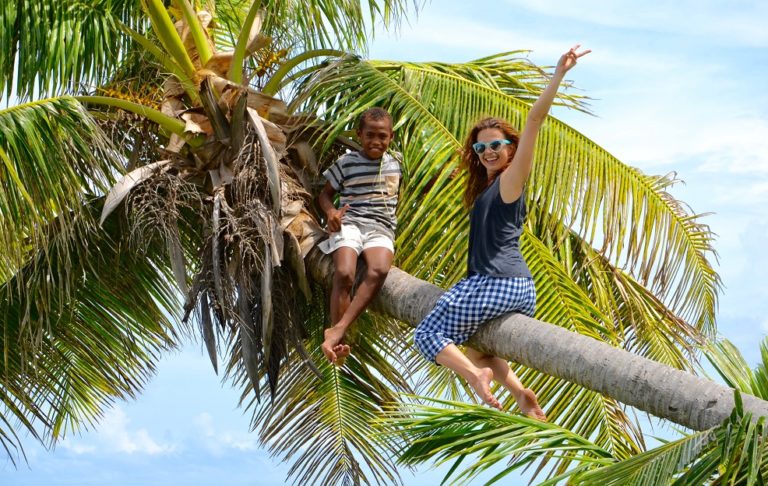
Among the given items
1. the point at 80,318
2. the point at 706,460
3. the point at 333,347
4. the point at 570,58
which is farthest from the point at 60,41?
the point at 706,460

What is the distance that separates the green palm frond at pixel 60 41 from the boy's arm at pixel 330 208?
9.20 feet

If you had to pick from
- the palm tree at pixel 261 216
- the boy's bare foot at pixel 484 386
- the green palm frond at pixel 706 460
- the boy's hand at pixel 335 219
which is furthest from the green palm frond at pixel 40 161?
the green palm frond at pixel 706 460

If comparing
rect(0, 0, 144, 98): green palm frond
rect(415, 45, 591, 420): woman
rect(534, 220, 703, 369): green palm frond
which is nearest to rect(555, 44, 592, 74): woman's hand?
rect(415, 45, 591, 420): woman

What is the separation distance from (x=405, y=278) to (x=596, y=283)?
7.83 ft

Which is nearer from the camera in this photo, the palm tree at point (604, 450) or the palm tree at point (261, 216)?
the palm tree at point (604, 450)

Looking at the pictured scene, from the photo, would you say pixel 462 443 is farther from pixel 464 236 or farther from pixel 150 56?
pixel 150 56

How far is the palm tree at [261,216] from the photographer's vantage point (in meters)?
7.55

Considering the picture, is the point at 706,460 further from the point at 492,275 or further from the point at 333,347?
the point at 333,347

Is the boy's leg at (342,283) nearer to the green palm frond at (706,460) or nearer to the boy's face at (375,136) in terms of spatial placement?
the boy's face at (375,136)

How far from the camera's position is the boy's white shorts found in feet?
23.7

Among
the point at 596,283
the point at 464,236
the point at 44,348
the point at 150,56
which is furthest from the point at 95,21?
the point at 596,283

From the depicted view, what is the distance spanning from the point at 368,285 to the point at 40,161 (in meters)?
2.22

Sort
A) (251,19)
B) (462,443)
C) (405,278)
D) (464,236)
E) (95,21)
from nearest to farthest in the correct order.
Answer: (462,443) < (405,278) < (464,236) < (251,19) < (95,21)

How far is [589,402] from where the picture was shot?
7.36 metres
